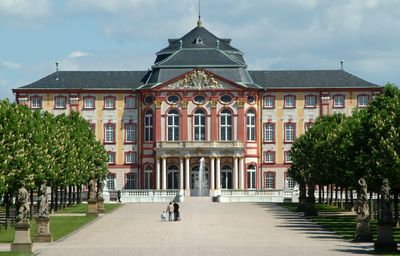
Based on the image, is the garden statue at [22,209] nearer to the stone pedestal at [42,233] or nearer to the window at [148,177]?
the stone pedestal at [42,233]

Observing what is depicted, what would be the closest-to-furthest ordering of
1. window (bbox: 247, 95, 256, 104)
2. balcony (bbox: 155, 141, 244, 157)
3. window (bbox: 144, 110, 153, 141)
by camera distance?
balcony (bbox: 155, 141, 244, 157)
window (bbox: 247, 95, 256, 104)
window (bbox: 144, 110, 153, 141)

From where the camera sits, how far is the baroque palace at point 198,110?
500 ft

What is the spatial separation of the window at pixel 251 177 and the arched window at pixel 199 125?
7.41m

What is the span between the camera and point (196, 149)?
151 metres

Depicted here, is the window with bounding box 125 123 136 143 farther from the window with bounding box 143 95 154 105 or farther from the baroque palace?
the window with bounding box 143 95 154 105

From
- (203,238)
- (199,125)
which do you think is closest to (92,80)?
(199,125)

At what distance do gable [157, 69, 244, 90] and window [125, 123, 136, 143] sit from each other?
826cm

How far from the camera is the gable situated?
501 ft

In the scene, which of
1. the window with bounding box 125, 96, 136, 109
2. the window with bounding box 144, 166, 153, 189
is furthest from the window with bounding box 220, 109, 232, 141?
the window with bounding box 125, 96, 136, 109

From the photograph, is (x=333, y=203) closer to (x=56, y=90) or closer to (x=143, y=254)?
(x=56, y=90)

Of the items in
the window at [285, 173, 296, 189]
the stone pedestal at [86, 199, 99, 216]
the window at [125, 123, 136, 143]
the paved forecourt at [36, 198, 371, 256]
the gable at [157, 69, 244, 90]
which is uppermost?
the gable at [157, 69, 244, 90]

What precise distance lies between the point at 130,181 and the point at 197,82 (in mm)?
15969

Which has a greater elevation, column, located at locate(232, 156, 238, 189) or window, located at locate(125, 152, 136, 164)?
window, located at locate(125, 152, 136, 164)

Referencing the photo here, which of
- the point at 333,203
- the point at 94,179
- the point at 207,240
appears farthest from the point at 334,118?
the point at 207,240
